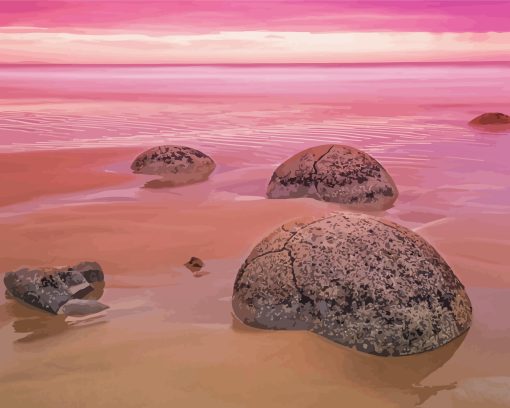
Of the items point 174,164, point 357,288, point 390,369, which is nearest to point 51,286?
point 357,288

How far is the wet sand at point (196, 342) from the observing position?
13.0ft

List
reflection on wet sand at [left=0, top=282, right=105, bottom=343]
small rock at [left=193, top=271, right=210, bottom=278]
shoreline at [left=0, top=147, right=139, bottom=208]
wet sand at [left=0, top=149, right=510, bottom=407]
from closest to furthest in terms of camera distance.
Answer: wet sand at [left=0, top=149, right=510, bottom=407], reflection on wet sand at [left=0, top=282, right=105, bottom=343], small rock at [left=193, top=271, right=210, bottom=278], shoreline at [left=0, top=147, right=139, bottom=208]

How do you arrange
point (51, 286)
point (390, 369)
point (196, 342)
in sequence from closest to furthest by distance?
1. point (390, 369)
2. point (196, 342)
3. point (51, 286)

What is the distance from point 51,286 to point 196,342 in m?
1.40

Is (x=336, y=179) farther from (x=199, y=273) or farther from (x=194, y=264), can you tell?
(x=199, y=273)

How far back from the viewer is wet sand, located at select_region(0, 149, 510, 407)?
13.0 ft

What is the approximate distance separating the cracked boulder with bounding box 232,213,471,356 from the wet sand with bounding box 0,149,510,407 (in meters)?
0.11

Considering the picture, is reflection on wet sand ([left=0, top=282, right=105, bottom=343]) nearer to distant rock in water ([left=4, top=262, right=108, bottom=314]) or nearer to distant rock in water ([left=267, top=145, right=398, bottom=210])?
distant rock in water ([left=4, top=262, right=108, bottom=314])

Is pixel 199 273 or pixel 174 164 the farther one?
pixel 174 164

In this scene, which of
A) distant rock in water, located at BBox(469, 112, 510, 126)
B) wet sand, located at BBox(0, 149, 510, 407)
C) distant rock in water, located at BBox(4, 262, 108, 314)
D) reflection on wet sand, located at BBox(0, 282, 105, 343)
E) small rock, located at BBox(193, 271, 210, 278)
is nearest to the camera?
wet sand, located at BBox(0, 149, 510, 407)

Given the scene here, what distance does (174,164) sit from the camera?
12.2 metres

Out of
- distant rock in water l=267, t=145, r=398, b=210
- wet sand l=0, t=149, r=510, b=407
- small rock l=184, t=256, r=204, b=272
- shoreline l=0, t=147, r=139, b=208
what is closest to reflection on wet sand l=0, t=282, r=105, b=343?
wet sand l=0, t=149, r=510, b=407

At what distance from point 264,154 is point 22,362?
11142 mm

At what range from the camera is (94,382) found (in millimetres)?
4059
